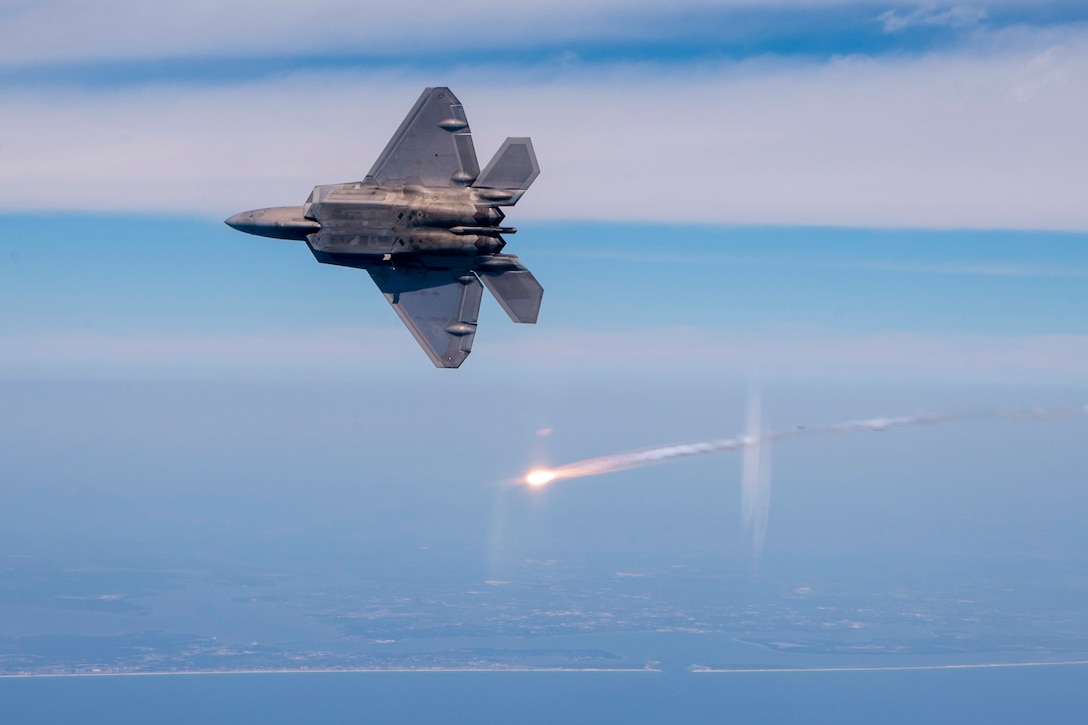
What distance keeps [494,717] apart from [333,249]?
167484mm

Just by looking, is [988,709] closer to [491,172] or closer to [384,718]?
[384,718]

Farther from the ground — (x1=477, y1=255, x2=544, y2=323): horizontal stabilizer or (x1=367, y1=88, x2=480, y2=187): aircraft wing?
(x1=367, y1=88, x2=480, y2=187): aircraft wing

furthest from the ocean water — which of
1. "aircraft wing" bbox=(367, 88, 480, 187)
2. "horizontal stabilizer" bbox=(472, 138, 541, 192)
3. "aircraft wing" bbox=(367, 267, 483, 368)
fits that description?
"horizontal stabilizer" bbox=(472, 138, 541, 192)

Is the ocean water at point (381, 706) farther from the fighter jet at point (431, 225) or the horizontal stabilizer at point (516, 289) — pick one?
the horizontal stabilizer at point (516, 289)

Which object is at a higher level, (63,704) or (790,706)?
(790,706)

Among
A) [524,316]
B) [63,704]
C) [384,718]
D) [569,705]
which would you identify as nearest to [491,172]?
[524,316]

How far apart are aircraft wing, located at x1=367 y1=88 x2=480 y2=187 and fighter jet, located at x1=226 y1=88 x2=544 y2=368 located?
49mm

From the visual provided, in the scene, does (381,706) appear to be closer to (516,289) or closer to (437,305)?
(437,305)

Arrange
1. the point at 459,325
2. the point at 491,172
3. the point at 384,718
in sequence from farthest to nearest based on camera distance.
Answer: the point at 384,718 < the point at 459,325 < the point at 491,172

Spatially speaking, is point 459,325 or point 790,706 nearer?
point 459,325

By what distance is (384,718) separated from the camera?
181625mm

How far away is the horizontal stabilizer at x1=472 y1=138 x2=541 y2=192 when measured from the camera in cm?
3978

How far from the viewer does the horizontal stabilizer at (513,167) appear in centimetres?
3978

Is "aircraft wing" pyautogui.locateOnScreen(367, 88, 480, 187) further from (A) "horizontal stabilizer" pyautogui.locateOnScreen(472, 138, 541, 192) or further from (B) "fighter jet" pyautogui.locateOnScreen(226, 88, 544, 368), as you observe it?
(A) "horizontal stabilizer" pyautogui.locateOnScreen(472, 138, 541, 192)
